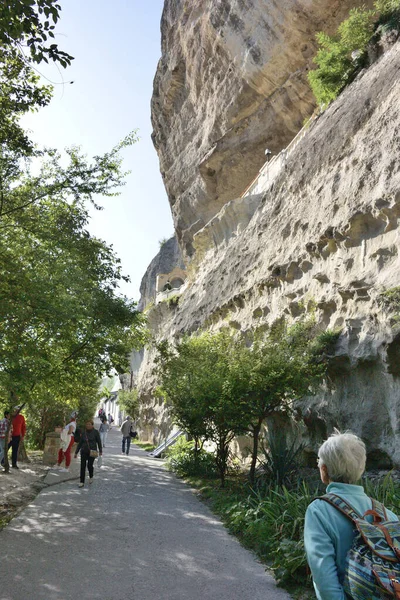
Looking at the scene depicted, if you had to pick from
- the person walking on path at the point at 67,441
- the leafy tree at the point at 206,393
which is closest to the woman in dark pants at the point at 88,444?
the leafy tree at the point at 206,393

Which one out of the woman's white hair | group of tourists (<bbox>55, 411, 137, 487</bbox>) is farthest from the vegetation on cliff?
the woman's white hair

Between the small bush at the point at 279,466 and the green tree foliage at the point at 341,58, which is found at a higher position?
the green tree foliage at the point at 341,58

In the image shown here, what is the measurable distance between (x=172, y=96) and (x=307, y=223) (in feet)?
93.6

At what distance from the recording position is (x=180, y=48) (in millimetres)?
37250

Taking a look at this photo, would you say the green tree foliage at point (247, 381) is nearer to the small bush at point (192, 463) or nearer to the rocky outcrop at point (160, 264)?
the small bush at point (192, 463)

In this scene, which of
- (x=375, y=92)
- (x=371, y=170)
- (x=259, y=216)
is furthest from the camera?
(x=259, y=216)

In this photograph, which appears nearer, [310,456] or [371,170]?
[310,456]

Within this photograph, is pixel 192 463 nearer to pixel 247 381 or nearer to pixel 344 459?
pixel 247 381

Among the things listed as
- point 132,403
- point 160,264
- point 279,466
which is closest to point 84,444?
point 279,466

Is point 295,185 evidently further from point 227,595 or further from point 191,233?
point 191,233

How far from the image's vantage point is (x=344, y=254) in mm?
12062

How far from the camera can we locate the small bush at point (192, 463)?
13789 mm

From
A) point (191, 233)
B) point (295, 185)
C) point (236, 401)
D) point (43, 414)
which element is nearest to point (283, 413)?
point (236, 401)

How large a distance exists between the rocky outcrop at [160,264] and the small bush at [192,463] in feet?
143
